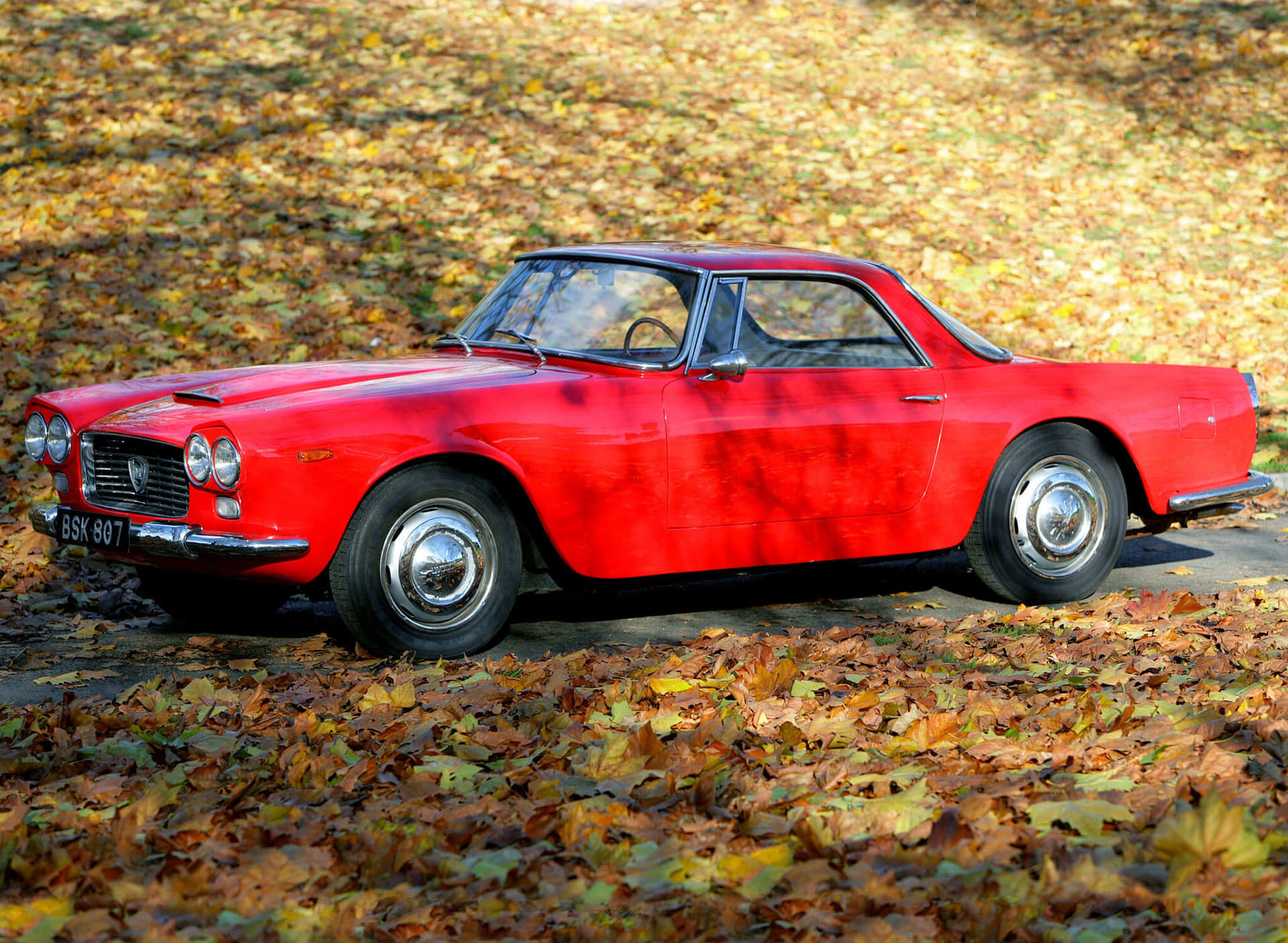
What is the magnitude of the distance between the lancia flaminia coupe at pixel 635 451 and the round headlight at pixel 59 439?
0.01 m

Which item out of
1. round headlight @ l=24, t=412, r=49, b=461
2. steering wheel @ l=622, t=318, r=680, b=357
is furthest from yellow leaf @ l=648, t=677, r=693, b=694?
round headlight @ l=24, t=412, r=49, b=461

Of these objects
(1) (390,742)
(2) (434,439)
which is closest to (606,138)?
(2) (434,439)

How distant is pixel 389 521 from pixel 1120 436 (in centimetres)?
331

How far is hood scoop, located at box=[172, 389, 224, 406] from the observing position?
5219 mm

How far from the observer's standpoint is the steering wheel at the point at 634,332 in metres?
5.86

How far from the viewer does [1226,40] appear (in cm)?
1717

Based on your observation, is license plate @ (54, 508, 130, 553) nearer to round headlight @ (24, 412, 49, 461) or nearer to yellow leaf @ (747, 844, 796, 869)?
round headlight @ (24, 412, 49, 461)

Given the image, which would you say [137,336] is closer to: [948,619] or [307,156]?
[307,156]

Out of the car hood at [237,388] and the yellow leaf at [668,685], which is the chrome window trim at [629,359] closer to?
the car hood at [237,388]

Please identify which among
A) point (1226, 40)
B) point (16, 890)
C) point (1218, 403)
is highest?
point (1226, 40)

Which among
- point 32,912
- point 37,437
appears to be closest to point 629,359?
point 37,437

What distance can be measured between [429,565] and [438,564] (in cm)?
4

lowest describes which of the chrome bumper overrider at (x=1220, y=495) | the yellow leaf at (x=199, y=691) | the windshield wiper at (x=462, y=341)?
the yellow leaf at (x=199, y=691)

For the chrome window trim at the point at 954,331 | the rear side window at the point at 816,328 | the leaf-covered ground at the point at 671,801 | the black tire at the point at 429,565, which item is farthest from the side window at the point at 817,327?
the leaf-covered ground at the point at 671,801
